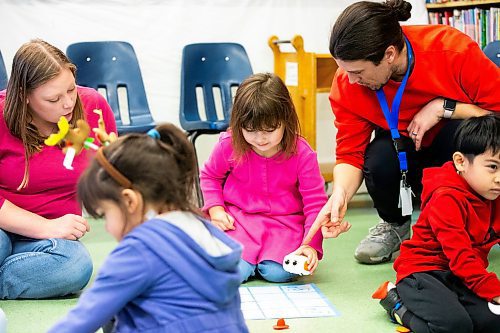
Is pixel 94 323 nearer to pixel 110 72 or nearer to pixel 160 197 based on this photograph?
pixel 160 197

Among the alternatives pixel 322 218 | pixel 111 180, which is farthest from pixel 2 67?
pixel 111 180

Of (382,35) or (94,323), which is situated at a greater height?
(382,35)

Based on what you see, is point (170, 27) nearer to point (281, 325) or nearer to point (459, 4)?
point (459, 4)

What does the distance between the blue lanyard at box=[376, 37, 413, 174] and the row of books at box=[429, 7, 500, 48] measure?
51.1 inches

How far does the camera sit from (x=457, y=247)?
5.67 feet

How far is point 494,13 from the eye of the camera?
3223 mm

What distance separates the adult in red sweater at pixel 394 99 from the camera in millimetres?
1993

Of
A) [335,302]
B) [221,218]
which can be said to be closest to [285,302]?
[335,302]

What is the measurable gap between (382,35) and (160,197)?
1008 millimetres

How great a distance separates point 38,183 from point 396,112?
40.8 inches

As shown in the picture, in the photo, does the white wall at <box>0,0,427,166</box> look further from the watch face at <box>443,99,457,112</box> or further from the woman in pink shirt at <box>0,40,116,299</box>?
the watch face at <box>443,99,457,112</box>

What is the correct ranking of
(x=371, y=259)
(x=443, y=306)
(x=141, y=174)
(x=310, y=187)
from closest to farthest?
1. (x=141, y=174)
2. (x=443, y=306)
3. (x=310, y=187)
4. (x=371, y=259)

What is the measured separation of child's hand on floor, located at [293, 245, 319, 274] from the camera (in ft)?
7.00

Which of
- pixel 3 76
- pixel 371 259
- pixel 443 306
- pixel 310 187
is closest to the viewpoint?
pixel 443 306
